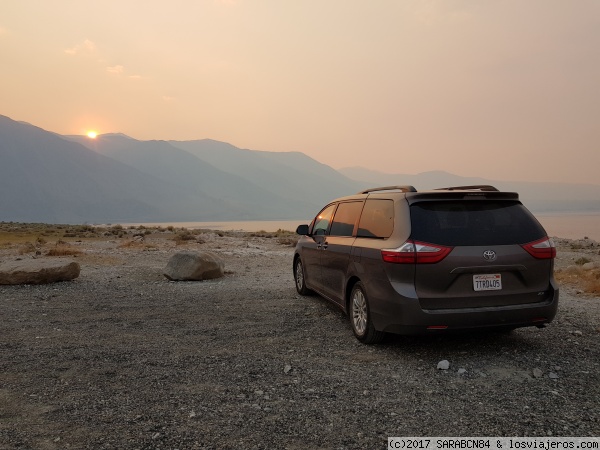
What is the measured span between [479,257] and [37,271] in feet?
32.3

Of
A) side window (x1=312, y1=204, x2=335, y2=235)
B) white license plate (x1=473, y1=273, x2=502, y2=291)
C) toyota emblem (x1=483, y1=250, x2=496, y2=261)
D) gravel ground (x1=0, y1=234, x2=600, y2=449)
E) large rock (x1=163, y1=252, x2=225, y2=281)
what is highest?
side window (x1=312, y1=204, x2=335, y2=235)

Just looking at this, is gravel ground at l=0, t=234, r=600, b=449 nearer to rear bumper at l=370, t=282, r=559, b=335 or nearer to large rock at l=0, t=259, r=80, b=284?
rear bumper at l=370, t=282, r=559, b=335

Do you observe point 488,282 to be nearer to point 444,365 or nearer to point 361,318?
point 444,365

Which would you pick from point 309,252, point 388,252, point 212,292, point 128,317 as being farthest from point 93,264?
point 388,252

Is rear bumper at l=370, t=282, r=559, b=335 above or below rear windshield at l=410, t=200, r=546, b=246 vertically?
below

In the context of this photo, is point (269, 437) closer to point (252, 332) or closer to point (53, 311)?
point (252, 332)

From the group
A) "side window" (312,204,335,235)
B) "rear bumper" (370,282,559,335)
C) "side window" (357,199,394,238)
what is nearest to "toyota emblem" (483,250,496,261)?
"rear bumper" (370,282,559,335)

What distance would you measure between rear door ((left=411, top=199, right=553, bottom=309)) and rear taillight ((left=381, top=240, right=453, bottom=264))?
0.11 ft

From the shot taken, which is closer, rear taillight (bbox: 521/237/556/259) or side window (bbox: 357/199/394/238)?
rear taillight (bbox: 521/237/556/259)

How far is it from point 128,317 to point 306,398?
14.6ft

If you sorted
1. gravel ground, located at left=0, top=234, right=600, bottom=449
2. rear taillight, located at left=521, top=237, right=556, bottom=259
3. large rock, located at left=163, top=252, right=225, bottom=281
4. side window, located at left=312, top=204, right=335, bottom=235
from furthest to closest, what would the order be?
large rock, located at left=163, top=252, right=225, bottom=281 → side window, located at left=312, top=204, right=335, bottom=235 → rear taillight, located at left=521, top=237, right=556, bottom=259 → gravel ground, located at left=0, top=234, right=600, bottom=449

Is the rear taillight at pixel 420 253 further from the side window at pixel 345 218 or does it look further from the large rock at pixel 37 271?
the large rock at pixel 37 271

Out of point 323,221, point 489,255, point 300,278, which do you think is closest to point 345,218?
point 323,221

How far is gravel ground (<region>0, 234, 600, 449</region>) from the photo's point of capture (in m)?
3.46
